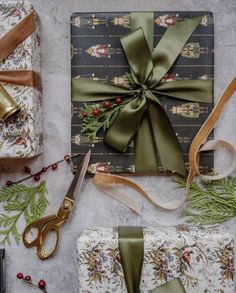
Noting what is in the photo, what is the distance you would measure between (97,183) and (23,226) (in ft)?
0.71

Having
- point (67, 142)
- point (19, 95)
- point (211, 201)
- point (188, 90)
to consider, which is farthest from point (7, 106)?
point (211, 201)

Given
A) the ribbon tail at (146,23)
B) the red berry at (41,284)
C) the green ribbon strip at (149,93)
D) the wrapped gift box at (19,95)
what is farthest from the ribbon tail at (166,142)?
the red berry at (41,284)

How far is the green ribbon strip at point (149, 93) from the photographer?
1141 millimetres

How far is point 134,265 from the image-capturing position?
1.08 meters

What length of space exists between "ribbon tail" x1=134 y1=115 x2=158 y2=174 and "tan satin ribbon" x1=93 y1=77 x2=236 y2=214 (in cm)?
5

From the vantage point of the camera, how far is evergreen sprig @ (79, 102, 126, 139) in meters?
1.16

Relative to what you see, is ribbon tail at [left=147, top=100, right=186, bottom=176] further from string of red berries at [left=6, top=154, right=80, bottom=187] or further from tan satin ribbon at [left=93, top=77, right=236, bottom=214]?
string of red berries at [left=6, top=154, right=80, bottom=187]

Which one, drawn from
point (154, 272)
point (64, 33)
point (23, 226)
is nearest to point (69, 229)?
point (23, 226)

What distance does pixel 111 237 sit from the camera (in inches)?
43.3

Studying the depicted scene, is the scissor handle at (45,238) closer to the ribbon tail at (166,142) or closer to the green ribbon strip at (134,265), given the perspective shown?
the green ribbon strip at (134,265)

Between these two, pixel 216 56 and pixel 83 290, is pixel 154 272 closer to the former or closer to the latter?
pixel 83 290

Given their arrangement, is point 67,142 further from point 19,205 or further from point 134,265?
point 134,265

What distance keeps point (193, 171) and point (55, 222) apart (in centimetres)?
35

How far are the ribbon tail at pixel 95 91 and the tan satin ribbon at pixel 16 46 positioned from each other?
0.12m
